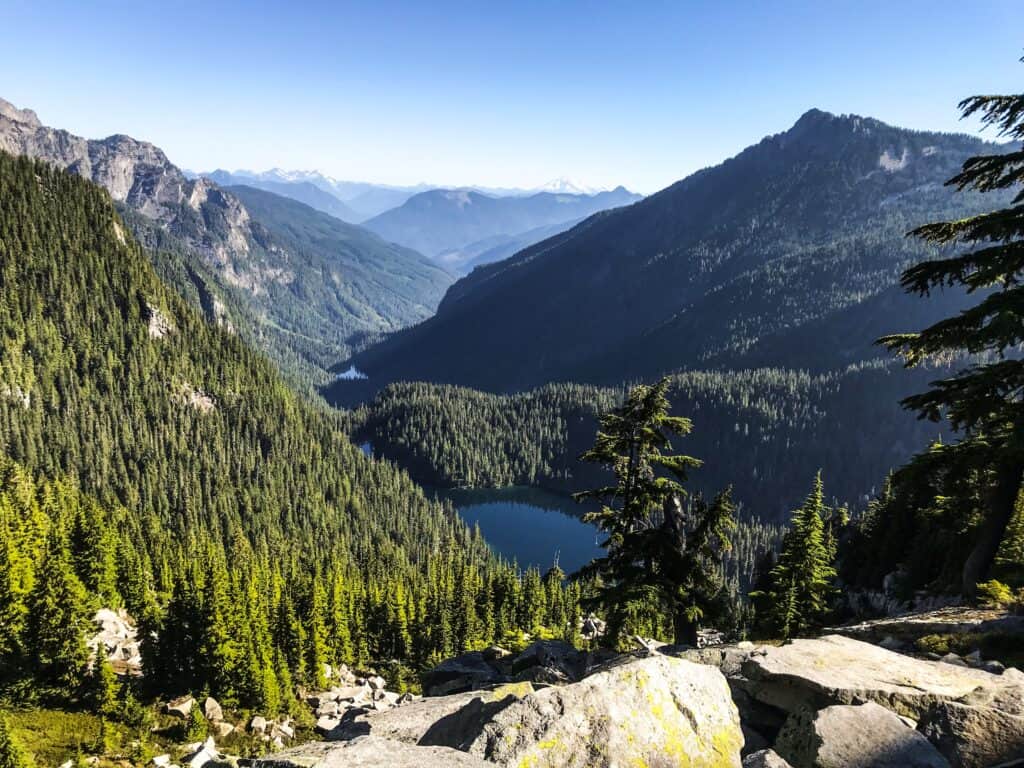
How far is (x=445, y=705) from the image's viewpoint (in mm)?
17531

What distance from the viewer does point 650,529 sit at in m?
26.2

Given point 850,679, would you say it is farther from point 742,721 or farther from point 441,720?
point 441,720

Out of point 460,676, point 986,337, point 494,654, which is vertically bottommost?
point 494,654

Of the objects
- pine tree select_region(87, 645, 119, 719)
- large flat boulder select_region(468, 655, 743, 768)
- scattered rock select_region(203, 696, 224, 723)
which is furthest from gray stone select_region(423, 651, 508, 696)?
pine tree select_region(87, 645, 119, 719)

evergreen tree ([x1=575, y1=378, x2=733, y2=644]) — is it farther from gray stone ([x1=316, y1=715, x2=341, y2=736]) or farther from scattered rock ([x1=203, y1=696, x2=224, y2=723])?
scattered rock ([x1=203, y1=696, x2=224, y2=723])

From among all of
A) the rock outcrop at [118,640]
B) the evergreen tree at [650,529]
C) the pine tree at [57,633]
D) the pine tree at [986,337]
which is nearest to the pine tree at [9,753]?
the pine tree at [57,633]

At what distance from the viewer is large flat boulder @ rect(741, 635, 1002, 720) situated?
11.2m

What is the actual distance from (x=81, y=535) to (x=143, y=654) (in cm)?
2706

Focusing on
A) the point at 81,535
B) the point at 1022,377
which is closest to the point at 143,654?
the point at 81,535

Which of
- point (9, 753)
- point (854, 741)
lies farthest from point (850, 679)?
point (9, 753)

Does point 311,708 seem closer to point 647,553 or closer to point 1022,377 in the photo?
point 647,553

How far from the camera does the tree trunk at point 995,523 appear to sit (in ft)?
61.4

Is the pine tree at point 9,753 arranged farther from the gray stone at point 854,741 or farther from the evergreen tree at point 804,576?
the evergreen tree at point 804,576

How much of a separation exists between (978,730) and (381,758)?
385 inches
